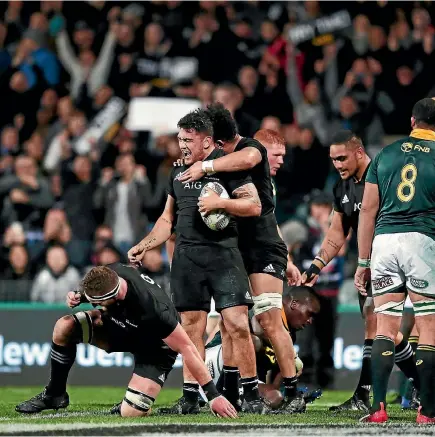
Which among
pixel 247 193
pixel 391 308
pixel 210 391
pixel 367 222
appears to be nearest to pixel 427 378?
pixel 391 308

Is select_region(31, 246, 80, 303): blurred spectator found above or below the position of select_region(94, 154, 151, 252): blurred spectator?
below

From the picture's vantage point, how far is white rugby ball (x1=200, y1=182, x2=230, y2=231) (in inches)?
353

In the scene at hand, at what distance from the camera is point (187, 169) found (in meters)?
9.23

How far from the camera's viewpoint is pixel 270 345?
10.1 m

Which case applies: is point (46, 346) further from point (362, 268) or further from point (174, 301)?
point (362, 268)

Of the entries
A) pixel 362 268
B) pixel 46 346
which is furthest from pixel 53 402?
pixel 46 346

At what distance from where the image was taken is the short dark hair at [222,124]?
9.39 m

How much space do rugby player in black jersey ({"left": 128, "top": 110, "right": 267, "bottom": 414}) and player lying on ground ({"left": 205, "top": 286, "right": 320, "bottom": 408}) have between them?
76 cm

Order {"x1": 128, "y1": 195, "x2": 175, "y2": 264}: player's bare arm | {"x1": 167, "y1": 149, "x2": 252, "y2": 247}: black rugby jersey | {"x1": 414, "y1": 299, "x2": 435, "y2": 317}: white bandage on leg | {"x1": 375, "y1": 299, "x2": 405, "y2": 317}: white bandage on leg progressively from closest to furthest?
1. {"x1": 414, "y1": 299, "x2": 435, "y2": 317}: white bandage on leg
2. {"x1": 375, "y1": 299, "x2": 405, "y2": 317}: white bandage on leg
3. {"x1": 167, "y1": 149, "x2": 252, "y2": 247}: black rugby jersey
4. {"x1": 128, "y1": 195, "x2": 175, "y2": 264}: player's bare arm

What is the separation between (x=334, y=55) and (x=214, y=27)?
73.3 inches

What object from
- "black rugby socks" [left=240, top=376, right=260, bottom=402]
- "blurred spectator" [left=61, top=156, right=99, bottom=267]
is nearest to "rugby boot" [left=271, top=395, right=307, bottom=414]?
"black rugby socks" [left=240, top=376, right=260, bottom=402]

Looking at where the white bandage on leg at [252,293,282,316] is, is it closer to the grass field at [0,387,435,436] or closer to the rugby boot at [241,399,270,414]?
the rugby boot at [241,399,270,414]

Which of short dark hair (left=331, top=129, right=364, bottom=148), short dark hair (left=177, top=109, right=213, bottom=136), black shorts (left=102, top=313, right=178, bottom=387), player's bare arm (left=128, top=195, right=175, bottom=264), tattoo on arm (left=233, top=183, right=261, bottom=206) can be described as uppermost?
short dark hair (left=177, top=109, right=213, bottom=136)

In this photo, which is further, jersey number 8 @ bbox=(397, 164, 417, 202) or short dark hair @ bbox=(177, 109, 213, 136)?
short dark hair @ bbox=(177, 109, 213, 136)
